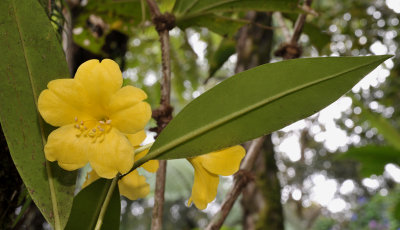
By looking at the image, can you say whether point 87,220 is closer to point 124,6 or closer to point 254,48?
point 124,6

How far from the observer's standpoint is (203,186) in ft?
1.70

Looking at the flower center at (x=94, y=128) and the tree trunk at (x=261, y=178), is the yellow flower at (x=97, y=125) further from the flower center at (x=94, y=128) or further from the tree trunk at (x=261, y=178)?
the tree trunk at (x=261, y=178)

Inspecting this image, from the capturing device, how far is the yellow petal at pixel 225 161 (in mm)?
497

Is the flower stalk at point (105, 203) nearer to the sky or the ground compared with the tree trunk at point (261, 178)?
nearer to the sky

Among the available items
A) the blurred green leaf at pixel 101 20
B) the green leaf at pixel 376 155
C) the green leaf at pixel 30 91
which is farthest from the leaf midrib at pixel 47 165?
the green leaf at pixel 376 155

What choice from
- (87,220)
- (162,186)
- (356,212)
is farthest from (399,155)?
(356,212)

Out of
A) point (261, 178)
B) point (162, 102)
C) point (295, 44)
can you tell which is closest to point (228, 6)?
point (295, 44)

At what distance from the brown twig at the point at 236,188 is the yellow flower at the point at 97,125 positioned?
9.1 inches

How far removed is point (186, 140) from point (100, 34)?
74 centimetres

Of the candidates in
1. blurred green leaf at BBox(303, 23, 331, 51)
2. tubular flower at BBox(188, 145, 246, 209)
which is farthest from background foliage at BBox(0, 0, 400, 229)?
tubular flower at BBox(188, 145, 246, 209)

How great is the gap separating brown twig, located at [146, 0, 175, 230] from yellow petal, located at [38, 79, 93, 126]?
→ 19 cm

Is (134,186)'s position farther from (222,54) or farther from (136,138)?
(222,54)

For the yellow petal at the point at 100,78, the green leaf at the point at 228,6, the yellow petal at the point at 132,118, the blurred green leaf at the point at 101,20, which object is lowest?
the blurred green leaf at the point at 101,20

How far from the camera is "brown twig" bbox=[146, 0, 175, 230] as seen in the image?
22.9 inches
